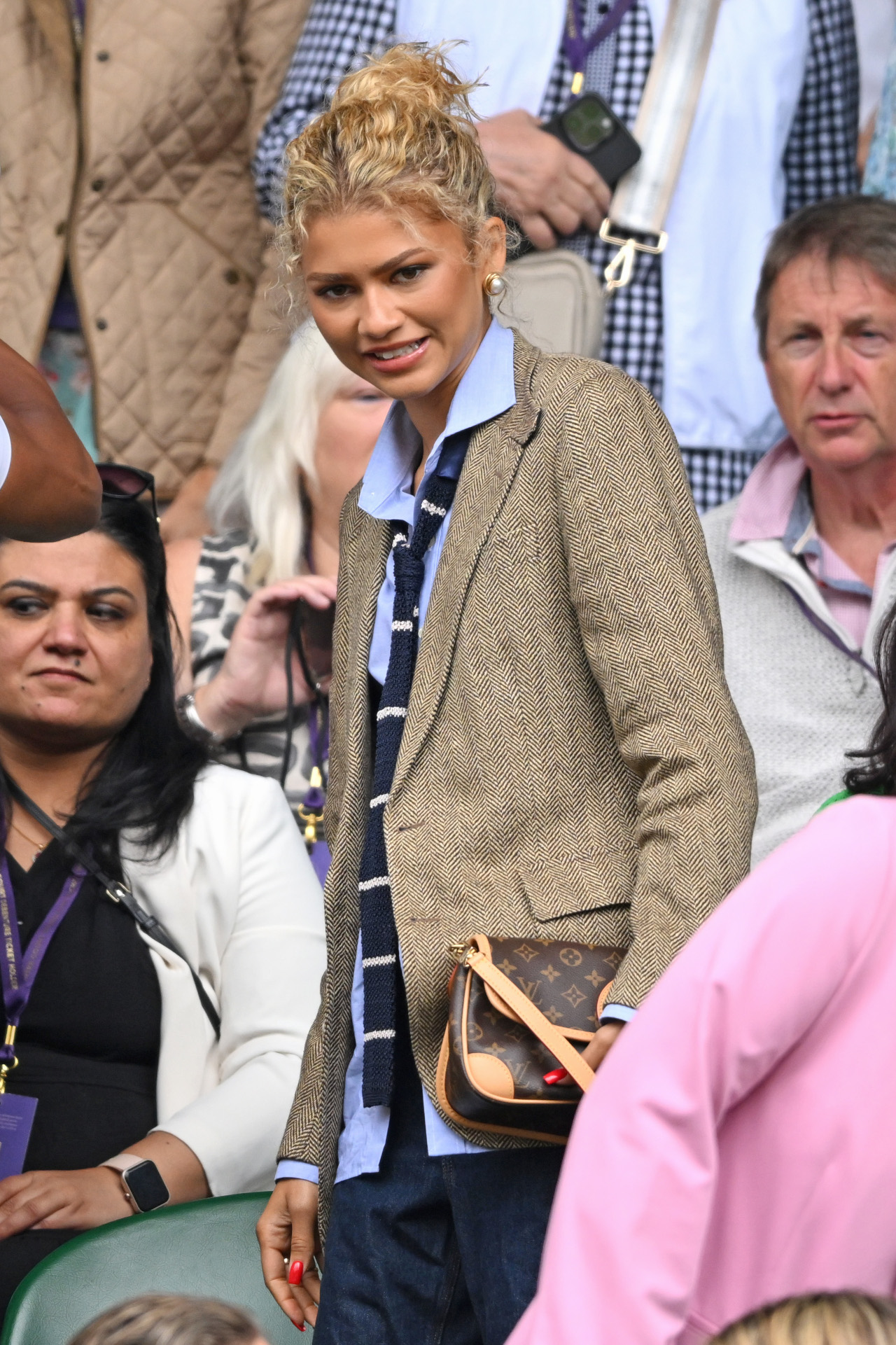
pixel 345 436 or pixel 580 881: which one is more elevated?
pixel 345 436

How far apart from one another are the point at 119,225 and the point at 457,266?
2092 millimetres

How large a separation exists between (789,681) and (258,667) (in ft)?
3.09

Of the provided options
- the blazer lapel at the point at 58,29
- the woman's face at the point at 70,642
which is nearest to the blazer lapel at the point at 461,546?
the woman's face at the point at 70,642

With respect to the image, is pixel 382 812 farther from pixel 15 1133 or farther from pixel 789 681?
pixel 789 681

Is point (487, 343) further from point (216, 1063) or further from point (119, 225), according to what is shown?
point (119, 225)

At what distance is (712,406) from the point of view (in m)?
3.41

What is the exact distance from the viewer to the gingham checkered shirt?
3416 mm

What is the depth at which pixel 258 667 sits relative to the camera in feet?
10.4

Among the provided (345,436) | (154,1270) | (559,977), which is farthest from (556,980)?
(345,436)

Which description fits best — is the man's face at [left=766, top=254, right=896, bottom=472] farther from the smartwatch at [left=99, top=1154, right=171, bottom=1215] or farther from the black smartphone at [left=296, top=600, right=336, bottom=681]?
the smartwatch at [left=99, top=1154, right=171, bottom=1215]

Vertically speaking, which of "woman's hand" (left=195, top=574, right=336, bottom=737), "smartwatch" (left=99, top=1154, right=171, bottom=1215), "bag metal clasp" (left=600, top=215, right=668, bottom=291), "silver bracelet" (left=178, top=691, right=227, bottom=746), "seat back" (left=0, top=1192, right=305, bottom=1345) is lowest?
"smartwatch" (left=99, top=1154, right=171, bottom=1215)

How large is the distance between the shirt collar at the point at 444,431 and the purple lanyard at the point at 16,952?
1.03 metres

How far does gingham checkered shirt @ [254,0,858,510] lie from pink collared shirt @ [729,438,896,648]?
0.33m

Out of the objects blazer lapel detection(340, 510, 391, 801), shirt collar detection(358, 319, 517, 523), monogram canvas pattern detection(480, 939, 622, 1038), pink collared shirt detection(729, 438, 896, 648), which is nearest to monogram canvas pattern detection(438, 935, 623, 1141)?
monogram canvas pattern detection(480, 939, 622, 1038)
